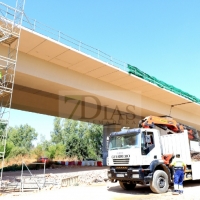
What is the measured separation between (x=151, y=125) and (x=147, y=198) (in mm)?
3609

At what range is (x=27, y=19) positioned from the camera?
1291 centimetres

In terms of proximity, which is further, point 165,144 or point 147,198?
point 165,144

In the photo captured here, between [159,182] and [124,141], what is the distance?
2.25 m

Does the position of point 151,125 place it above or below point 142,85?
below

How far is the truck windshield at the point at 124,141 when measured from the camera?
974 cm

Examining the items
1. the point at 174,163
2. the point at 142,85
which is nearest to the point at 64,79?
the point at 142,85

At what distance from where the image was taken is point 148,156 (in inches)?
378

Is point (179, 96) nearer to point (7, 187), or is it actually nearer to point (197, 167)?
point (197, 167)

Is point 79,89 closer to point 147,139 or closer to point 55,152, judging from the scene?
point 147,139

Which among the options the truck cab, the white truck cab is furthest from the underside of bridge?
the truck cab

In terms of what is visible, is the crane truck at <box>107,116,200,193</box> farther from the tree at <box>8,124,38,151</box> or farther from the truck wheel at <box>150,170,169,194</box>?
the tree at <box>8,124,38,151</box>

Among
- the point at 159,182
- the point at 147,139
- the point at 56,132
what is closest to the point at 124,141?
the point at 147,139

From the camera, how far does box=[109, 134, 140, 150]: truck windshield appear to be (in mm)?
9742

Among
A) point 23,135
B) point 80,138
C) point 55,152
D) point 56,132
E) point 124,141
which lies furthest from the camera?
point 23,135
